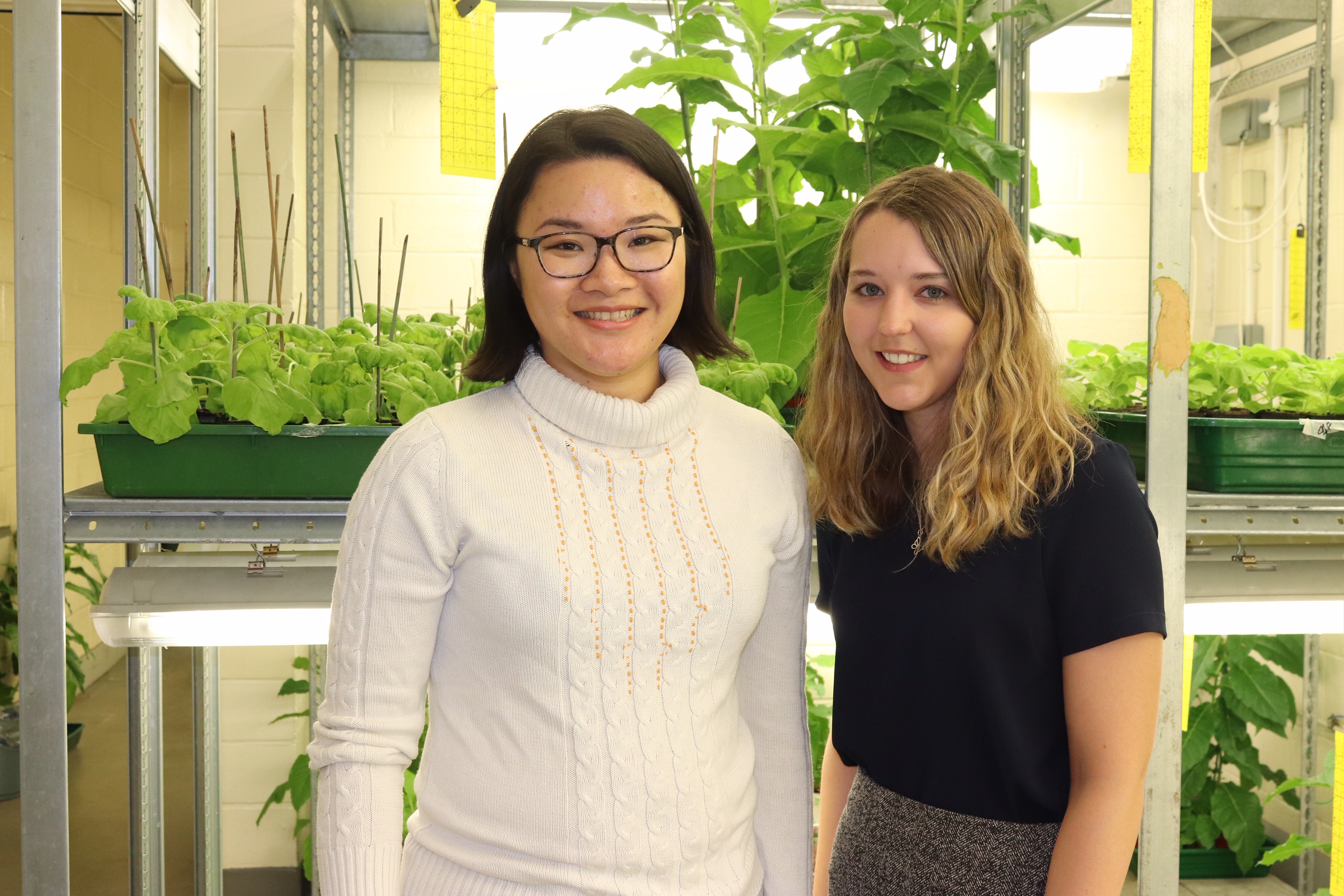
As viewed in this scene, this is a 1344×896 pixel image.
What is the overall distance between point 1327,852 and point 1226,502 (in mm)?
2026

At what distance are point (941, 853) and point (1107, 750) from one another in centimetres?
21

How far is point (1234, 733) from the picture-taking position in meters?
3.09

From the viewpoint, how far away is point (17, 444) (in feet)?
4.00

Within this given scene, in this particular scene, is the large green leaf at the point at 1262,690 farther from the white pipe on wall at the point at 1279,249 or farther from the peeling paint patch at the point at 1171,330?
the peeling paint patch at the point at 1171,330

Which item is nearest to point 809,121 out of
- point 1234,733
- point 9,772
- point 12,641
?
point 1234,733

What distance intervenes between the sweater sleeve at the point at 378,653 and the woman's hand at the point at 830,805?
1.79ft

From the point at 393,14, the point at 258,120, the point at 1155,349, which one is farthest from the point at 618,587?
the point at 393,14

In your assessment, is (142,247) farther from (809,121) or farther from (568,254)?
(809,121)

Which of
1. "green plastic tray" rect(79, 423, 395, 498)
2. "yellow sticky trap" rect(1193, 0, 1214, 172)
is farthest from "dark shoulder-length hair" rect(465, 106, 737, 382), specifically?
"yellow sticky trap" rect(1193, 0, 1214, 172)

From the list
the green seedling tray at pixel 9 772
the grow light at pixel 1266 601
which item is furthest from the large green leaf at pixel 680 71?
the green seedling tray at pixel 9 772

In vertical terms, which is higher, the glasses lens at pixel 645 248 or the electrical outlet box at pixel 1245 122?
the electrical outlet box at pixel 1245 122

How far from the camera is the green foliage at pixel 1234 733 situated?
3.01 meters

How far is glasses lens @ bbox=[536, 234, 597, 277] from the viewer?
3.35 feet

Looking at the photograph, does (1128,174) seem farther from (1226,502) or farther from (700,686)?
(700,686)
